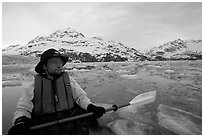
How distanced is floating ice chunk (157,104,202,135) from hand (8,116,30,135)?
2260 mm

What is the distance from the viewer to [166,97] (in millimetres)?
5004

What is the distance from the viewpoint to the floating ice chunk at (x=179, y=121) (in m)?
2.91

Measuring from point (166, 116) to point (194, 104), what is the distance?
1.34 m

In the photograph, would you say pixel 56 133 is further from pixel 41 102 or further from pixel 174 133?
pixel 174 133

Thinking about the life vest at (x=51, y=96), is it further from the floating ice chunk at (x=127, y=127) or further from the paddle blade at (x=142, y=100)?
the paddle blade at (x=142, y=100)

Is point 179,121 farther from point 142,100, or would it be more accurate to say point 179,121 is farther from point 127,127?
point 127,127

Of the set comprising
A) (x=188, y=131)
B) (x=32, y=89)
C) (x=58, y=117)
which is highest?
(x=32, y=89)

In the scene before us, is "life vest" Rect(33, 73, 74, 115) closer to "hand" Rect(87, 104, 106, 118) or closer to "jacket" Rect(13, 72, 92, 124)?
"jacket" Rect(13, 72, 92, 124)

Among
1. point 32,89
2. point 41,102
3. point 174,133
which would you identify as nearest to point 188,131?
point 174,133

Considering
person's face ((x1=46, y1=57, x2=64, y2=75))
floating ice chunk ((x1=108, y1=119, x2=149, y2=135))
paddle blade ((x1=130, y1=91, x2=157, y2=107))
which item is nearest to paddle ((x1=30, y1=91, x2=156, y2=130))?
paddle blade ((x1=130, y1=91, x2=157, y2=107))

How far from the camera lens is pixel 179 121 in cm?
327

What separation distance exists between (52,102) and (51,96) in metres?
0.10

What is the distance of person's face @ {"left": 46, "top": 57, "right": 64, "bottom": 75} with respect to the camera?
3.00m

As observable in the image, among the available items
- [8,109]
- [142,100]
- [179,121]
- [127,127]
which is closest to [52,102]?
[127,127]
